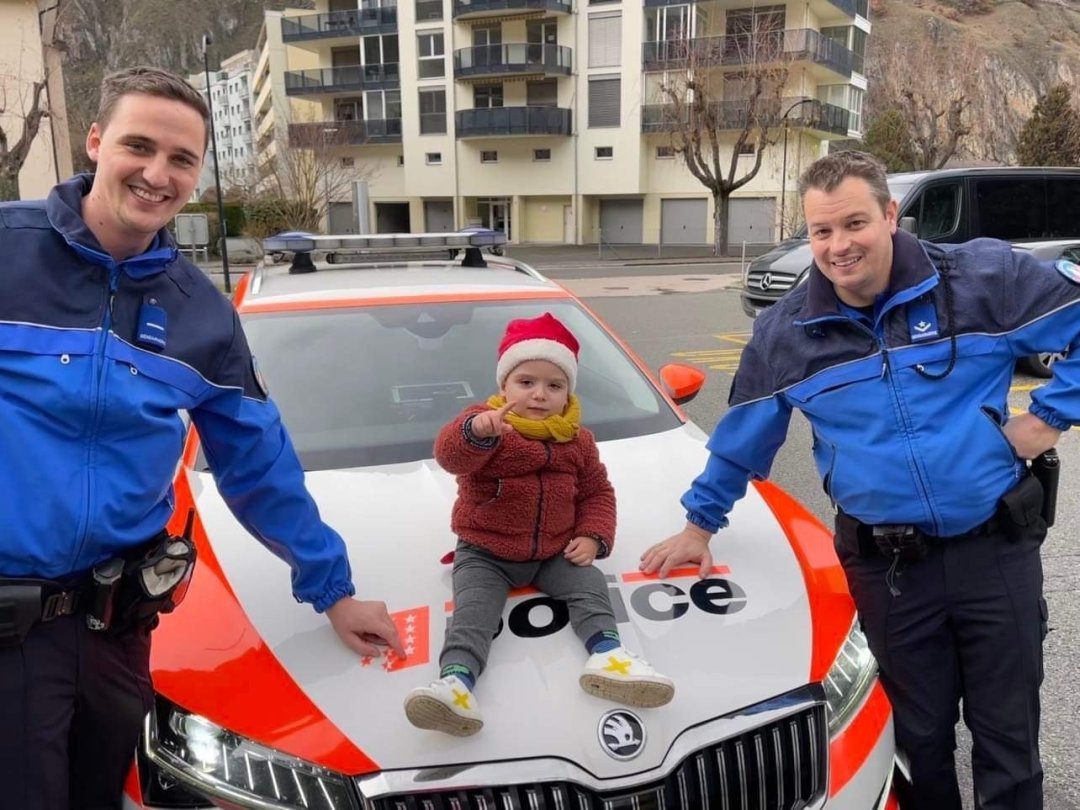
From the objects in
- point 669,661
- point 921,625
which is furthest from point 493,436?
point 921,625

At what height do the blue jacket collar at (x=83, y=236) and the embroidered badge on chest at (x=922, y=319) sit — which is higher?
the blue jacket collar at (x=83, y=236)

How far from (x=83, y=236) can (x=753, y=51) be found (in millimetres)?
36619

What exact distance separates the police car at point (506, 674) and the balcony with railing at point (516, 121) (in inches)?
1700

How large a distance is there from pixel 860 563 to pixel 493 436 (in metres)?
1.03

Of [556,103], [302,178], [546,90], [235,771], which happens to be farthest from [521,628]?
[546,90]

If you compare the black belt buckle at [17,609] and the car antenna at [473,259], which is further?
the car antenna at [473,259]

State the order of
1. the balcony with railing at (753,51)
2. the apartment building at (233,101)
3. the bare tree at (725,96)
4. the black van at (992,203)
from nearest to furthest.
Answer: the black van at (992,203), the bare tree at (725,96), the balcony with railing at (753,51), the apartment building at (233,101)

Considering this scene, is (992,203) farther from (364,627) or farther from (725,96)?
(725,96)

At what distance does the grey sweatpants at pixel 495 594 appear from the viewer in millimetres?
2014

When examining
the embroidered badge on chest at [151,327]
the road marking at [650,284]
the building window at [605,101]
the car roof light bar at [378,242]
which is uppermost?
the building window at [605,101]

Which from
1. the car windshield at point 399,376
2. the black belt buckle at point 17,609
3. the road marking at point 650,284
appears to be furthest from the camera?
the road marking at point 650,284

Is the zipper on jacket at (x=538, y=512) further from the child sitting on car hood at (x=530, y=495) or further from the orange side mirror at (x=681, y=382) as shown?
the orange side mirror at (x=681, y=382)

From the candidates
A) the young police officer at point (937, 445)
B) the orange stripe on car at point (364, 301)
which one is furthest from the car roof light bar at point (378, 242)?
the young police officer at point (937, 445)

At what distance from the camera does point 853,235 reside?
217 cm
